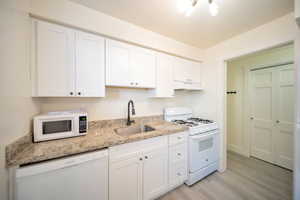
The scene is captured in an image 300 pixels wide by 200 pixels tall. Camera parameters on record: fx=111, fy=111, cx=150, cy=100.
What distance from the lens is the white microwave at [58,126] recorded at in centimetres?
110

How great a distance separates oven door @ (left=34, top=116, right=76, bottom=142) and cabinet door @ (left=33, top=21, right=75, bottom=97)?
275 millimetres

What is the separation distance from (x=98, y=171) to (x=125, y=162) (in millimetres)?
272

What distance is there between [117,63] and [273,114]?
10.5 ft

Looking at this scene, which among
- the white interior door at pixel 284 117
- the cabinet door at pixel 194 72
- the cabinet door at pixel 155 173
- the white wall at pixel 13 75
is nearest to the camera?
the white wall at pixel 13 75

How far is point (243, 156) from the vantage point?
103 inches

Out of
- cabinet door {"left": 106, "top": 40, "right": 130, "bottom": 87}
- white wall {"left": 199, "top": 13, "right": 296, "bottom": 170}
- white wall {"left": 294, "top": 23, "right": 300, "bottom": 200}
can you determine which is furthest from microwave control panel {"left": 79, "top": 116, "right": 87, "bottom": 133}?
white wall {"left": 294, "top": 23, "right": 300, "bottom": 200}

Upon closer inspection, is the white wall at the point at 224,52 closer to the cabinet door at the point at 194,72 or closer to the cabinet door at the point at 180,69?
the cabinet door at the point at 194,72

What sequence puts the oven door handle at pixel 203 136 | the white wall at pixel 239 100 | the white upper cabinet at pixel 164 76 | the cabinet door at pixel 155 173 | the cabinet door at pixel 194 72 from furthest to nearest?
1. the white wall at pixel 239 100
2. the cabinet door at pixel 194 72
3. the white upper cabinet at pixel 164 76
4. the oven door handle at pixel 203 136
5. the cabinet door at pixel 155 173

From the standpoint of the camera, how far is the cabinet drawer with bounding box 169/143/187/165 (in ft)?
5.15

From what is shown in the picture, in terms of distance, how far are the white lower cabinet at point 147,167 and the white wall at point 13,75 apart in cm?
79

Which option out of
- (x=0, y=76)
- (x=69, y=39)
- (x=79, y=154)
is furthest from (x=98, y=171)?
(x=69, y=39)

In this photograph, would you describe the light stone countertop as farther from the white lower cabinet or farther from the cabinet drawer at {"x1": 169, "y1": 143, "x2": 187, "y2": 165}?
the cabinet drawer at {"x1": 169, "y1": 143, "x2": 187, "y2": 165}

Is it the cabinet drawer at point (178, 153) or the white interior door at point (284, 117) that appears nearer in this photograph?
the cabinet drawer at point (178, 153)

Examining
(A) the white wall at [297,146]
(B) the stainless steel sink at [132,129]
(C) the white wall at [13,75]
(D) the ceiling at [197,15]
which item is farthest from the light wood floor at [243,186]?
(D) the ceiling at [197,15]
